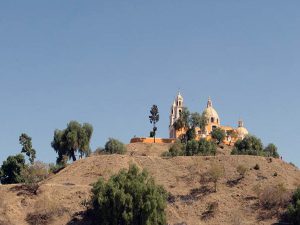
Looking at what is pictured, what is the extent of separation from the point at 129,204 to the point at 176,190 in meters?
13.6

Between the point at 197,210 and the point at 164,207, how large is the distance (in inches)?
305

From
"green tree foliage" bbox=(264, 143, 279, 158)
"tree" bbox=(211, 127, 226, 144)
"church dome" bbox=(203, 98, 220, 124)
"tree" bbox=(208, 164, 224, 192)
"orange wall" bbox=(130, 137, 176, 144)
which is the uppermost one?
"church dome" bbox=(203, 98, 220, 124)

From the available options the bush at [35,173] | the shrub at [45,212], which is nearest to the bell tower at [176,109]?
the bush at [35,173]

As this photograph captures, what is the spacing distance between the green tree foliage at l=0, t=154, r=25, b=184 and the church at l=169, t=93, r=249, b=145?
38.8m

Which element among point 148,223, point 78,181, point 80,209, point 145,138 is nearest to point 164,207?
point 148,223

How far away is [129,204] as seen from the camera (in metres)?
77.9

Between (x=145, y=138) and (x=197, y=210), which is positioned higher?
(x=145, y=138)

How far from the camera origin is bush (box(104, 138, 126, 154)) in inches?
4604

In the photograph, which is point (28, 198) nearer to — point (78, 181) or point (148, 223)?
point (78, 181)

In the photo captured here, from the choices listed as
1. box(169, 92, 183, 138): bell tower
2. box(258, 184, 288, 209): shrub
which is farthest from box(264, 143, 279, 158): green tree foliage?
box(258, 184, 288, 209): shrub

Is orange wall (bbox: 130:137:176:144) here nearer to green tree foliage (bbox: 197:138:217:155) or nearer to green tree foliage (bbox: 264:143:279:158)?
green tree foliage (bbox: 197:138:217:155)

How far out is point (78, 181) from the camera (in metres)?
92.5

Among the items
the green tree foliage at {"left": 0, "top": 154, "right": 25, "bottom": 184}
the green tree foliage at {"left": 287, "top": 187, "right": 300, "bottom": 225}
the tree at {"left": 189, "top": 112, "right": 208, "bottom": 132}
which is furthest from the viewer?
the tree at {"left": 189, "top": 112, "right": 208, "bottom": 132}

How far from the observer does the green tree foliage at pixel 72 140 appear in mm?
110438
